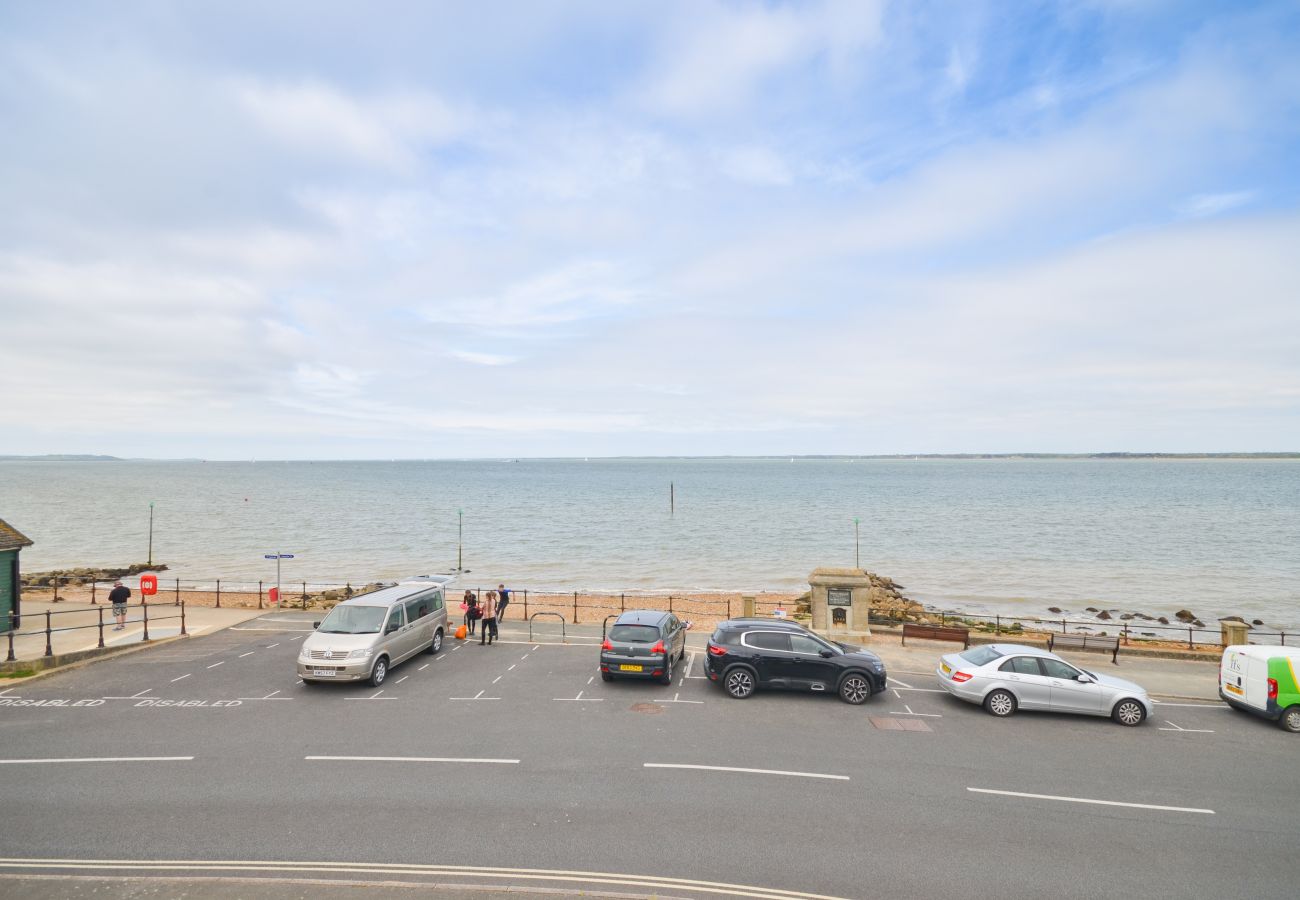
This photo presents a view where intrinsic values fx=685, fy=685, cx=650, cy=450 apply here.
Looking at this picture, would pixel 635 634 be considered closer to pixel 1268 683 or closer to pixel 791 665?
pixel 791 665

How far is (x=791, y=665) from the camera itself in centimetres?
1529

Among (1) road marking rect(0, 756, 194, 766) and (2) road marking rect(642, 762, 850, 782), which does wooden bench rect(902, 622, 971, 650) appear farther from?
(1) road marking rect(0, 756, 194, 766)

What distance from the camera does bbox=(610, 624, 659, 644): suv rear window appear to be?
53.2 feet

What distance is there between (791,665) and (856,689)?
4.77 ft

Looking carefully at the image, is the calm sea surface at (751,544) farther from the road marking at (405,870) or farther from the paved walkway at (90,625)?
the road marking at (405,870)

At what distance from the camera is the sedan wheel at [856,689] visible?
14930 mm

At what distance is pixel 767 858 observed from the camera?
27.1 ft

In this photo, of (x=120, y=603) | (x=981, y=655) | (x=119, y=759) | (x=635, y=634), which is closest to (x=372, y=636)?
(x=119, y=759)

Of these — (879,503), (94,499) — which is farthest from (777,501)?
(94,499)

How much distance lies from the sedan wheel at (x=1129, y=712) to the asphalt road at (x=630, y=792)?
251mm

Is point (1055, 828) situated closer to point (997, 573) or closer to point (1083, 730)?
point (1083, 730)

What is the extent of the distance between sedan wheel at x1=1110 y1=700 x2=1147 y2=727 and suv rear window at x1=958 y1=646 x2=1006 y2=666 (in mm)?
2272

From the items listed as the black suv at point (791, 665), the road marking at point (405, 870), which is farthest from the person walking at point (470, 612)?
the road marking at point (405, 870)

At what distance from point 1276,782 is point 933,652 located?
9384 millimetres
